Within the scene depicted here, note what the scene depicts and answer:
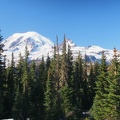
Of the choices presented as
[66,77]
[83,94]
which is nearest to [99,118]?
[66,77]

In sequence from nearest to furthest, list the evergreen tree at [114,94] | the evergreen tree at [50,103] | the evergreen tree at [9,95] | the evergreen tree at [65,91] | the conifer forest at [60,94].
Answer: the evergreen tree at [114,94], the conifer forest at [60,94], the evergreen tree at [50,103], the evergreen tree at [65,91], the evergreen tree at [9,95]

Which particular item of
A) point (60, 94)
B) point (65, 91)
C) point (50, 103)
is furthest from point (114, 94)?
point (65, 91)

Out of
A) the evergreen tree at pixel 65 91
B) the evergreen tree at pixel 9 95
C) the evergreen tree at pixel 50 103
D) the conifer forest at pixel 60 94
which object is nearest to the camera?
the conifer forest at pixel 60 94

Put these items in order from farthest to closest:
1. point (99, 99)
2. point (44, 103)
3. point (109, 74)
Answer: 1. point (44, 103)
2. point (99, 99)
3. point (109, 74)

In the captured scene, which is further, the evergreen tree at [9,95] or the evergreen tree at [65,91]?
the evergreen tree at [9,95]

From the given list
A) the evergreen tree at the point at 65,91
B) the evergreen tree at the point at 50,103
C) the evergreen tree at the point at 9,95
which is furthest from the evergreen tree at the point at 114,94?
the evergreen tree at the point at 9,95

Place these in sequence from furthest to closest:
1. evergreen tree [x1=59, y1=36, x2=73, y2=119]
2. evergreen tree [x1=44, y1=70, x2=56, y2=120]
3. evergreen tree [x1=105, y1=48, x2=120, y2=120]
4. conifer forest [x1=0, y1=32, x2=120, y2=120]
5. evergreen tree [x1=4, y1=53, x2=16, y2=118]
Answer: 1. evergreen tree [x1=4, y1=53, x2=16, y2=118]
2. evergreen tree [x1=59, y1=36, x2=73, y2=119]
3. evergreen tree [x1=44, y1=70, x2=56, y2=120]
4. conifer forest [x1=0, y1=32, x2=120, y2=120]
5. evergreen tree [x1=105, y1=48, x2=120, y2=120]

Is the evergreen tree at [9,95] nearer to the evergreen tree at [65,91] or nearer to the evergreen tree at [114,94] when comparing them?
the evergreen tree at [65,91]

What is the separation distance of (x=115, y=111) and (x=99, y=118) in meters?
6.02

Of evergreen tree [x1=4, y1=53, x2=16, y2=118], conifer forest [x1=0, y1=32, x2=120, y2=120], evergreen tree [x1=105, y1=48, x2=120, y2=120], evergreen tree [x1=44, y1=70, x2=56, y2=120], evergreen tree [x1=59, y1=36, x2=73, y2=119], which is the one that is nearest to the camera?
evergreen tree [x1=105, y1=48, x2=120, y2=120]

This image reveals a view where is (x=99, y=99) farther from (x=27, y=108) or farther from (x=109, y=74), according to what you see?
(x=27, y=108)

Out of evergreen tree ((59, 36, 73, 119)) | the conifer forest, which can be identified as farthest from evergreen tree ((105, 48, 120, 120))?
evergreen tree ((59, 36, 73, 119))

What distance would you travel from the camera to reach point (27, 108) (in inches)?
2478

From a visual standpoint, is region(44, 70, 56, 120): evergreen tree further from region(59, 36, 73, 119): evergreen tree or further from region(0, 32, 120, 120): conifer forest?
region(59, 36, 73, 119): evergreen tree
